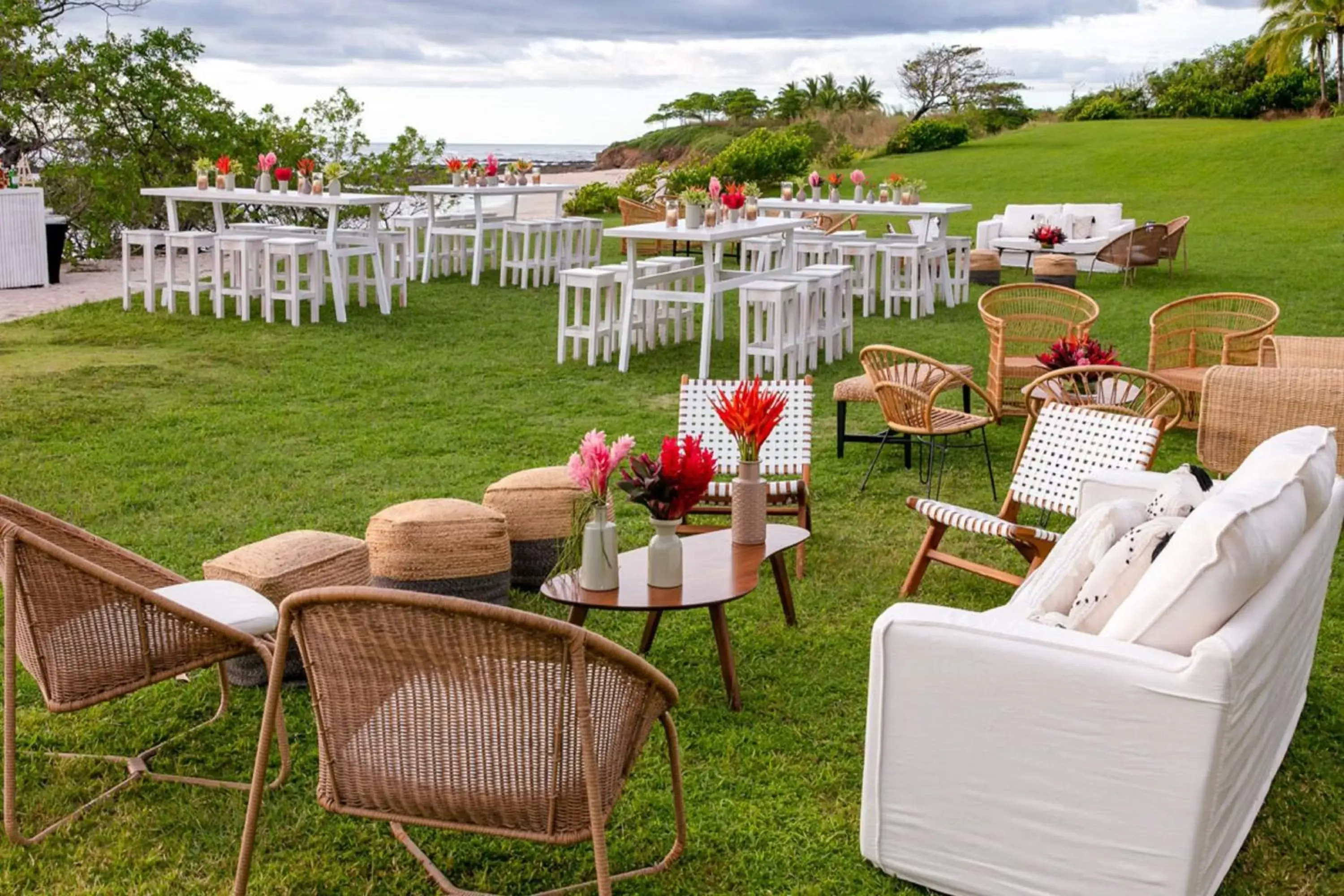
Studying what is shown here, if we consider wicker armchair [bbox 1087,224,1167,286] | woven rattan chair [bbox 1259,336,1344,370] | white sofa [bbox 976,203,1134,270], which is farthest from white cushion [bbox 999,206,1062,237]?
woven rattan chair [bbox 1259,336,1344,370]

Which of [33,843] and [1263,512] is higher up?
[1263,512]

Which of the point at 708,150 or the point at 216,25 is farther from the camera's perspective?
the point at 708,150

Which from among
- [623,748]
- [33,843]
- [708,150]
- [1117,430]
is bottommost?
[33,843]

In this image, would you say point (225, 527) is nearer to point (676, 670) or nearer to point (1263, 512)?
point (676, 670)

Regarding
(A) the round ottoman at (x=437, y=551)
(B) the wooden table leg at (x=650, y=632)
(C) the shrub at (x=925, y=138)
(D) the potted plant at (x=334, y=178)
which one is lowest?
(B) the wooden table leg at (x=650, y=632)

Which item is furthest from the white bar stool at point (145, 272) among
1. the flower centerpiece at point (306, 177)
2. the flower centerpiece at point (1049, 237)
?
the flower centerpiece at point (1049, 237)

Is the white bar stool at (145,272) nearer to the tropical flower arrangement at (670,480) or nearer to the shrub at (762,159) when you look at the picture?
the tropical flower arrangement at (670,480)

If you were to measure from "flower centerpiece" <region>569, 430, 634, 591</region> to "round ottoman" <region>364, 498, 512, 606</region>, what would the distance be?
709 mm

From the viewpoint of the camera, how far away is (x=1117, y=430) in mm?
4902

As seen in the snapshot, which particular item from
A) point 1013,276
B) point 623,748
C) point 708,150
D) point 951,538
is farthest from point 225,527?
point 708,150

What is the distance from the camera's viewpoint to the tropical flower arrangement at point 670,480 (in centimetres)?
373

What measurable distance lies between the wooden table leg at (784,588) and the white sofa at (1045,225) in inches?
461

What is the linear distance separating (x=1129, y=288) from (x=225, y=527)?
418 inches

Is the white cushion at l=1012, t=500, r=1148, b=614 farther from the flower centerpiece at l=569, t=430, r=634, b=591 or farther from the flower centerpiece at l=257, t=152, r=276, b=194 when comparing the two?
the flower centerpiece at l=257, t=152, r=276, b=194
